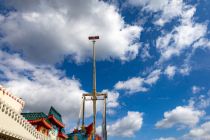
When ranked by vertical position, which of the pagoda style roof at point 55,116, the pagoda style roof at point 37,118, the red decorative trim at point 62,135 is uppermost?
the pagoda style roof at point 55,116

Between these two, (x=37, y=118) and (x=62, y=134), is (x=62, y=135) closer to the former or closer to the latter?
(x=62, y=134)

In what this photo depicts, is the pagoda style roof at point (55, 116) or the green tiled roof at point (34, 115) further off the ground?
the pagoda style roof at point (55, 116)

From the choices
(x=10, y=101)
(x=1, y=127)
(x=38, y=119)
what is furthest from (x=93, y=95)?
(x=1, y=127)

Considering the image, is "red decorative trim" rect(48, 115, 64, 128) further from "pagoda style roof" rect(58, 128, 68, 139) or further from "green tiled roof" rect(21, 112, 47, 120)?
"green tiled roof" rect(21, 112, 47, 120)

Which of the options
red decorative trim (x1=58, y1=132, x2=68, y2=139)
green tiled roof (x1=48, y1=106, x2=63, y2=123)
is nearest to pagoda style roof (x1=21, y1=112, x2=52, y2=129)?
green tiled roof (x1=48, y1=106, x2=63, y2=123)

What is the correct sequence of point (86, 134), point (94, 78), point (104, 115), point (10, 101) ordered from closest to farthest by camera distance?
1. point (10, 101)
2. point (86, 134)
3. point (104, 115)
4. point (94, 78)

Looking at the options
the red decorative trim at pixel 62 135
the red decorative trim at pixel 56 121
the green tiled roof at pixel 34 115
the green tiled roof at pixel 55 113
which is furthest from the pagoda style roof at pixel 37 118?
the red decorative trim at pixel 62 135

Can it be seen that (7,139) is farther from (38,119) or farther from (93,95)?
(93,95)

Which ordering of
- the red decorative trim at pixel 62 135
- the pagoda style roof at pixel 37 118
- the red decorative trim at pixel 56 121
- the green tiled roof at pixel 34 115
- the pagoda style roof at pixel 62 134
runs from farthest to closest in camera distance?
the pagoda style roof at pixel 62 134, the red decorative trim at pixel 62 135, the red decorative trim at pixel 56 121, the green tiled roof at pixel 34 115, the pagoda style roof at pixel 37 118

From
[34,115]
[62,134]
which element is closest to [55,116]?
[62,134]

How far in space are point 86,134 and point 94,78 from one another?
1859cm

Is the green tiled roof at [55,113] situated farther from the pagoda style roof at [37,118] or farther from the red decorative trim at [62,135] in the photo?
the pagoda style roof at [37,118]

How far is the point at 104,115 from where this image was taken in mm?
51156

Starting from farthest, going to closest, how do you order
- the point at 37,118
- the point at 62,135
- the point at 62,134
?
1. the point at 62,134
2. the point at 62,135
3. the point at 37,118
